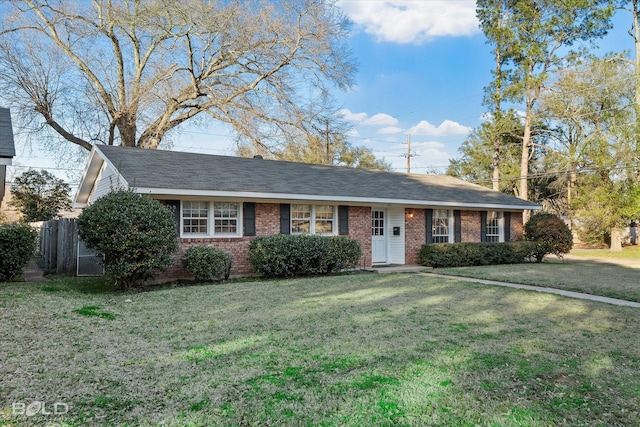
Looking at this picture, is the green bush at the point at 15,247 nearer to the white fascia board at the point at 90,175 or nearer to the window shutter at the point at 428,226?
the white fascia board at the point at 90,175

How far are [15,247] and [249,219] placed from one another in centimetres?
564

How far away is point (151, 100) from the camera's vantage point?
64.4ft

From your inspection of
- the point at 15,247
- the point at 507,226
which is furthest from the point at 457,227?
the point at 15,247

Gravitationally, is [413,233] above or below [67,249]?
above

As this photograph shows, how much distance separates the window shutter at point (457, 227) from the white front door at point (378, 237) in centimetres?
292

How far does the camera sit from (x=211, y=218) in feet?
37.3

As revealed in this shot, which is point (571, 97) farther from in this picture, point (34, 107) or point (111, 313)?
point (34, 107)

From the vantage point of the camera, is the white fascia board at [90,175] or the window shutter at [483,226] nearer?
the white fascia board at [90,175]

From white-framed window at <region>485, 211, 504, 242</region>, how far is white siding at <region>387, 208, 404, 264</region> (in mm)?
4184

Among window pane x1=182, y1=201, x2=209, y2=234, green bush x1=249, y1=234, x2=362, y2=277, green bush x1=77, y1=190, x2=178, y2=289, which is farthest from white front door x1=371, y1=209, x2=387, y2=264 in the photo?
green bush x1=77, y1=190, x2=178, y2=289

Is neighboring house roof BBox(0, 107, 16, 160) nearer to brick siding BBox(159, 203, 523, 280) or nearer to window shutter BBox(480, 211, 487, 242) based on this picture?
brick siding BBox(159, 203, 523, 280)

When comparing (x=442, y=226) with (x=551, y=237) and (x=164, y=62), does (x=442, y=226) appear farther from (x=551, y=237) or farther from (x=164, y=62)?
(x=164, y=62)

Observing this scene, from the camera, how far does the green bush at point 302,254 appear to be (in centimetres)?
1112

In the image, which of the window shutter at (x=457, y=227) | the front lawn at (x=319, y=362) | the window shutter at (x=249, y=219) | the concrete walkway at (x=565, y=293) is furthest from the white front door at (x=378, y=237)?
the front lawn at (x=319, y=362)
